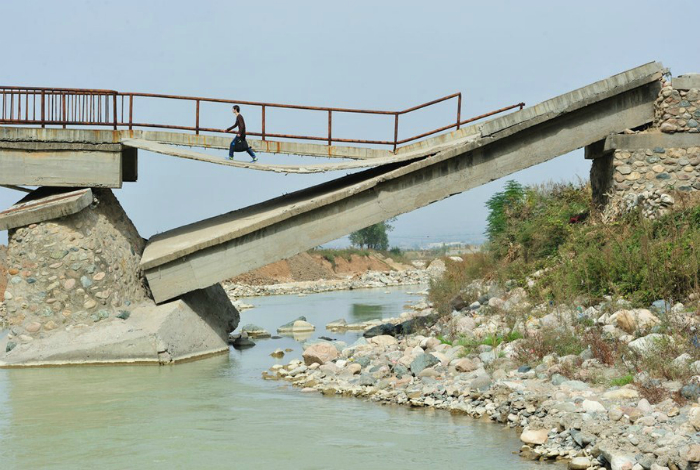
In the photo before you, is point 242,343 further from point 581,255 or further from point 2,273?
point 2,273

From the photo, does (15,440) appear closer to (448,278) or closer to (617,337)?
(617,337)

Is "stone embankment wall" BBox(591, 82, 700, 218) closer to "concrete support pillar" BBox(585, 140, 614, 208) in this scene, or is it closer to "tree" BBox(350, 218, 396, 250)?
"concrete support pillar" BBox(585, 140, 614, 208)

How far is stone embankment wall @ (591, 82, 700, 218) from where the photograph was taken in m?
14.9

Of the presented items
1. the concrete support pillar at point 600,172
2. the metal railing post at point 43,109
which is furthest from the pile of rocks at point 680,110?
the metal railing post at point 43,109

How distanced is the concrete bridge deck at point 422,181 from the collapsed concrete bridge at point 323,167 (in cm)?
2

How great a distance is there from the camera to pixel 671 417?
7957 mm

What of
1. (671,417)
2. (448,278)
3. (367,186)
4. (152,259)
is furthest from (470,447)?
(448,278)

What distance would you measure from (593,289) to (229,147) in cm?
719

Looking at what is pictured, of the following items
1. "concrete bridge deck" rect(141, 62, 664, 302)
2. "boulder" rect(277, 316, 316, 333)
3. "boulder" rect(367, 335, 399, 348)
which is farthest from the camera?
"boulder" rect(277, 316, 316, 333)

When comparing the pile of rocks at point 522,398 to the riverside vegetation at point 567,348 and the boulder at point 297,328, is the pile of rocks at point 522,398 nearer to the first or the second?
the riverside vegetation at point 567,348

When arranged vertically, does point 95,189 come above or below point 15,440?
above

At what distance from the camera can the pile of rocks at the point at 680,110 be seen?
14930 millimetres

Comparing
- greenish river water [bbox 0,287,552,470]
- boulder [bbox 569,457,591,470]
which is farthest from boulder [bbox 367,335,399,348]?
boulder [bbox 569,457,591,470]

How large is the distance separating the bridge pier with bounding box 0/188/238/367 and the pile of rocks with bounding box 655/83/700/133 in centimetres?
936
